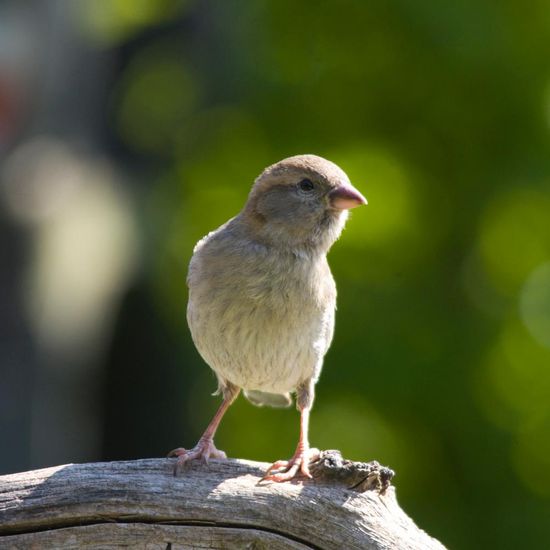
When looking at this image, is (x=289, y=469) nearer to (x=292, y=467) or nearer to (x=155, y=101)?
(x=292, y=467)

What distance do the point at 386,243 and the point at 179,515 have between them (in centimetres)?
509

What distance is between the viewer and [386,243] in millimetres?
9648

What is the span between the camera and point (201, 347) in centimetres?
566

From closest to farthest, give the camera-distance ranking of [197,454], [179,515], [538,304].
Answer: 1. [179,515]
2. [197,454]
3. [538,304]

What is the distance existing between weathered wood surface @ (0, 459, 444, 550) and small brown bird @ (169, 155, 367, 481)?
39 cm

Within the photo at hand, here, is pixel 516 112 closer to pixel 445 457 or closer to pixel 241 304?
pixel 445 457

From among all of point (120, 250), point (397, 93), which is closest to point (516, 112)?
point (397, 93)

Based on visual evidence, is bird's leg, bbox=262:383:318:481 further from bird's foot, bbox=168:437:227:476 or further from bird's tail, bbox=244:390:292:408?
bird's tail, bbox=244:390:292:408

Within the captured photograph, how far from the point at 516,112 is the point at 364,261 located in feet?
6.11

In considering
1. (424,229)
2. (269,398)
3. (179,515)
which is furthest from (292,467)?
(424,229)

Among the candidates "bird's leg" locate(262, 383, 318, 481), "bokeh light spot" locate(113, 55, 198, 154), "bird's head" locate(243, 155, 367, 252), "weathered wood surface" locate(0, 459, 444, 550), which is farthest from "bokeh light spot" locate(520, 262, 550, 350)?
"weathered wood surface" locate(0, 459, 444, 550)

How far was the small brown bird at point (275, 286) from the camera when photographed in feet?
18.0

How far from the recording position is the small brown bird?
548 centimetres

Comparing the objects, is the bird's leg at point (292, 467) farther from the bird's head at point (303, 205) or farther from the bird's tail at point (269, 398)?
the bird's head at point (303, 205)
